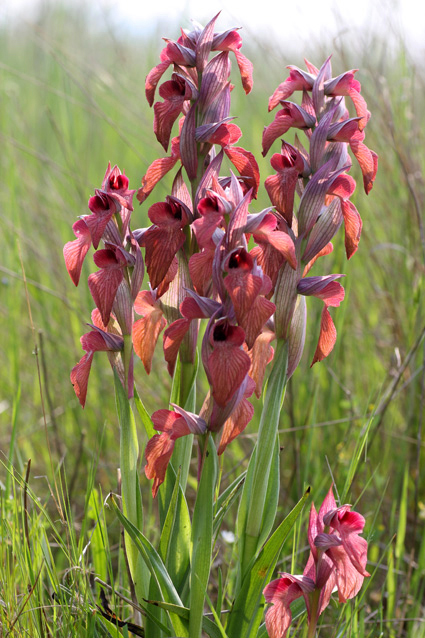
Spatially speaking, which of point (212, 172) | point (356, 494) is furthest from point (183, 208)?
point (356, 494)

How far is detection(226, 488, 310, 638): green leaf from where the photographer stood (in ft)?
2.90

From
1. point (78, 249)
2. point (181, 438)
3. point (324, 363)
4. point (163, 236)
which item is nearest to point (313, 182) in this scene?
point (163, 236)

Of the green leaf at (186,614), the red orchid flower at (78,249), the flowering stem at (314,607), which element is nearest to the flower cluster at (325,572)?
the flowering stem at (314,607)

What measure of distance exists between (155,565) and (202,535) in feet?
0.28

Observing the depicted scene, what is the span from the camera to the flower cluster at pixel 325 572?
33.1 inches

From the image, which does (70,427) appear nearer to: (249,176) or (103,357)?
(103,357)

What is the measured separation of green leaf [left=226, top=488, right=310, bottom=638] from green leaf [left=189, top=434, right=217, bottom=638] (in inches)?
2.7

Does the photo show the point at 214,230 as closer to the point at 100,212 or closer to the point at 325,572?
the point at 100,212

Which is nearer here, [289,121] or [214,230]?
[214,230]

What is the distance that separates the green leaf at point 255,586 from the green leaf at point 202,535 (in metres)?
0.07

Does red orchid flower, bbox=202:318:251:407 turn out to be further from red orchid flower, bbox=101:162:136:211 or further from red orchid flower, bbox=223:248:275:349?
red orchid flower, bbox=101:162:136:211

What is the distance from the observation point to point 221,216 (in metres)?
0.76

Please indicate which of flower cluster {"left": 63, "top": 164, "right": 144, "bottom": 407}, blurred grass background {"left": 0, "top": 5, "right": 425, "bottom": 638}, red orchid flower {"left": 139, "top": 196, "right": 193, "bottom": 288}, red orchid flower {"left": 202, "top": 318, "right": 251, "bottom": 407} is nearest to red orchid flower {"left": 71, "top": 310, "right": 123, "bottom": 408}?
flower cluster {"left": 63, "top": 164, "right": 144, "bottom": 407}

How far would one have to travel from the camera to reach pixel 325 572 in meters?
0.87
